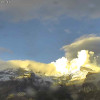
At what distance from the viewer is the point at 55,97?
7534 inches

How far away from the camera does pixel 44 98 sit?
19738cm

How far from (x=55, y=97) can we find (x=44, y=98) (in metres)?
11.2
